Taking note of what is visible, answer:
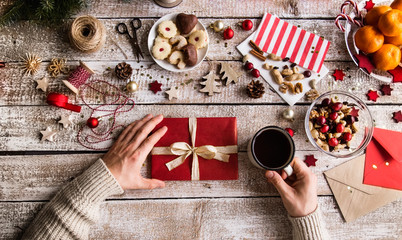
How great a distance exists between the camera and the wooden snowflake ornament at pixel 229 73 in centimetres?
120

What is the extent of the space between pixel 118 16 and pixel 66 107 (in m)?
0.40

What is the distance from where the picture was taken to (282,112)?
120 cm

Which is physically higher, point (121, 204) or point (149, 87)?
point (149, 87)

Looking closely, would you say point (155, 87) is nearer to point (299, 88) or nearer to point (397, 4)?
point (299, 88)

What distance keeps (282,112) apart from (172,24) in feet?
1.75

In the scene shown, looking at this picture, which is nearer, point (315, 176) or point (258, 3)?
point (315, 176)

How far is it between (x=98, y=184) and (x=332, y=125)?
0.87m

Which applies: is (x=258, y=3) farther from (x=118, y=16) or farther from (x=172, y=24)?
(x=118, y=16)

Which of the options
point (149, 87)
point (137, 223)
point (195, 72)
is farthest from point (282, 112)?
point (137, 223)

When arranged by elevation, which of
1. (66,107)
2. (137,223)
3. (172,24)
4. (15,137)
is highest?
(172,24)

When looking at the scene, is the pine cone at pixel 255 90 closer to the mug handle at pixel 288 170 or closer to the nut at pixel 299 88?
the nut at pixel 299 88

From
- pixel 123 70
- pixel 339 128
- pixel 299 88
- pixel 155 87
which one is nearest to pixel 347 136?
pixel 339 128

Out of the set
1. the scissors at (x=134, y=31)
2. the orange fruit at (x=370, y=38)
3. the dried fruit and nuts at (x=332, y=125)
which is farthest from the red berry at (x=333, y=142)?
the scissors at (x=134, y=31)

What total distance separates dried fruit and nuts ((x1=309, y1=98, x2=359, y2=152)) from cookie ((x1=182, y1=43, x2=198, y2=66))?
48 centimetres
